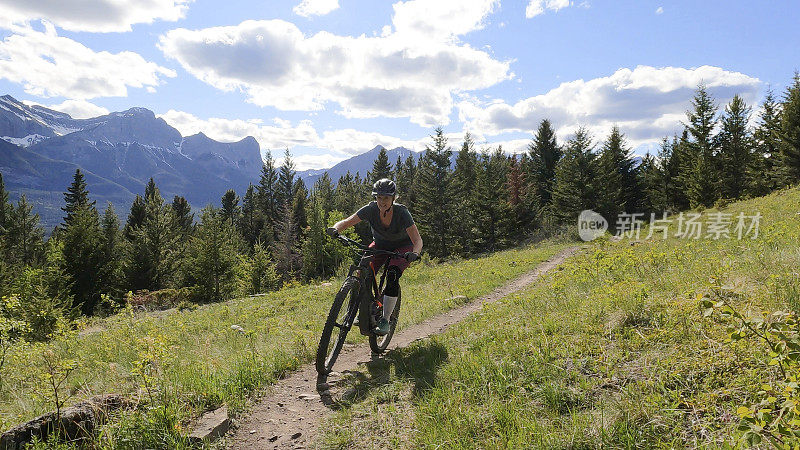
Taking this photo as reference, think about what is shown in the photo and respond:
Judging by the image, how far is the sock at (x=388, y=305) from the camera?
6340 millimetres

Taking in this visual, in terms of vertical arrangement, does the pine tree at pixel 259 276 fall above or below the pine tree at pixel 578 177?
below

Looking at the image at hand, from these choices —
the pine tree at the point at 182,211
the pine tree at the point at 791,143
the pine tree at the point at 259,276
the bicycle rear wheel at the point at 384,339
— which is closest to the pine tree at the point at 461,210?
the pine tree at the point at 259,276

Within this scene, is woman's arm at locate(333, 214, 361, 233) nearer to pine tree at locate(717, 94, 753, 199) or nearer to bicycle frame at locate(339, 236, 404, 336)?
bicycle frame at locate(339, 236, 404, 336)

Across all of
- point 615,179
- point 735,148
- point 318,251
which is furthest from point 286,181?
point 735,148

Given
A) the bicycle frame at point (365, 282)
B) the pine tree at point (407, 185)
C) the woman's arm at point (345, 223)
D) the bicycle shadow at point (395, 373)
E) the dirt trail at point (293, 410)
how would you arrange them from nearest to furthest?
the dirt trail at point (293, 410)
the bicycle shadow at point (395, 373)
the bicycle frame at point (365, 282)
the woman's arm at point (345, 223)
the pine tree at point (407, 185)

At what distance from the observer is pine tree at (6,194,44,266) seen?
45.8 meters

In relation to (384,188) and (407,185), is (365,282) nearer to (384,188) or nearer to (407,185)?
(384,188)

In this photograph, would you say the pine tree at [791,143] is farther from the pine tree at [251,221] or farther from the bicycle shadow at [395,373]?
the pine tree at [251,221]

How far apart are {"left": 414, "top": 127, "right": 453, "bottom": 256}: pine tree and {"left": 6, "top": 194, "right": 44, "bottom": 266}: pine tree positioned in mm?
44591

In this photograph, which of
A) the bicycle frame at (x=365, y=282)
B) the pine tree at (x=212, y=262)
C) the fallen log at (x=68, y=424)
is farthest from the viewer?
the pine tree at (x=212, y=262)

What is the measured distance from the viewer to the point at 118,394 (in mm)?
4211

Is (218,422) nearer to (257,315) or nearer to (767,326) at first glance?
(767,326)

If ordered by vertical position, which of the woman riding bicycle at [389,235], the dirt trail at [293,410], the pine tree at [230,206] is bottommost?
the dirt trail at [293,410]

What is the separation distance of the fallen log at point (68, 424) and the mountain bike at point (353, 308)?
2261mm
